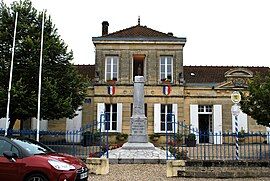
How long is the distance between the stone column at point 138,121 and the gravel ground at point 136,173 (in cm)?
361

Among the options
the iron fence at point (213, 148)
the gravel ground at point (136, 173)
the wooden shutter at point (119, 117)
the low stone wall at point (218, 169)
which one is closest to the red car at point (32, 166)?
the gravel ground at point (136, 173)

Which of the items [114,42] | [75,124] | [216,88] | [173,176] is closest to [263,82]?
[216,88]

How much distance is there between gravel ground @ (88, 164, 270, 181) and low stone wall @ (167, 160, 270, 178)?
0.77 feet

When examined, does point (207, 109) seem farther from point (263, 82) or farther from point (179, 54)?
point (263, 82)

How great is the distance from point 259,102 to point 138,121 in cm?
597

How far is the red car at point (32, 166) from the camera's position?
824 centimetres

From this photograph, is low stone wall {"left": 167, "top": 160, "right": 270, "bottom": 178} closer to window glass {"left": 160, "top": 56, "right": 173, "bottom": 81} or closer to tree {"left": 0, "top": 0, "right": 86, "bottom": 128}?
tree {"left": 0, "top": 0, "right": 86, "bottom": 128}

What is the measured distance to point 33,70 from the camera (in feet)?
63.6

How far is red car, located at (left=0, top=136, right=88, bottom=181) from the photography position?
8.24m

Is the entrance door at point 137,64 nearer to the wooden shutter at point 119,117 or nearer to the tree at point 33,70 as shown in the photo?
the wooden shutter at point 119,117

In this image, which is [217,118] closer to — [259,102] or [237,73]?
[237,73]

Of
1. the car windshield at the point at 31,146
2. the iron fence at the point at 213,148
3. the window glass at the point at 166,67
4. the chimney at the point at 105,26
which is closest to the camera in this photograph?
the car windshield at the point at 31,146

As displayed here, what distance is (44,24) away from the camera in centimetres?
2050

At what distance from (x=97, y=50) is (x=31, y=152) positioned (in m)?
18.1
